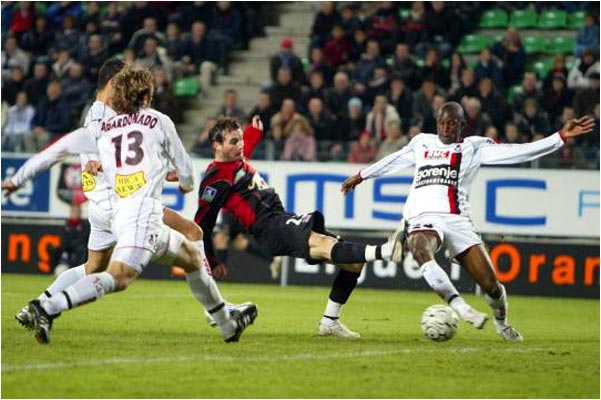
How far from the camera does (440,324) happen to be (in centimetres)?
1066

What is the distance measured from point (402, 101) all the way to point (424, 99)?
13.4 inches

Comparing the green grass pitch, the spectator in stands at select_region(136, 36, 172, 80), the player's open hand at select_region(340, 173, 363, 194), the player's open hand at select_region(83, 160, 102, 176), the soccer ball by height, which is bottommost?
the green grass pitch

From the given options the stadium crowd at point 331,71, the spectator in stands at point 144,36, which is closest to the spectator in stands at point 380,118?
the stadium crowd at point 331,71

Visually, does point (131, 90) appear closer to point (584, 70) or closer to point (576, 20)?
point (584, 70)

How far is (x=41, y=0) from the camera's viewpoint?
86.9ft

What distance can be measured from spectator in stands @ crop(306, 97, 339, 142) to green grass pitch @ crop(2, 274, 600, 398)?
6.96 m

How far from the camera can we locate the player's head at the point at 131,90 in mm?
9523

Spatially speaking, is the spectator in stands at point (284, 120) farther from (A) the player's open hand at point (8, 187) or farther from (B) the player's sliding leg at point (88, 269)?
(A) the player's open hand at point (8, 187)

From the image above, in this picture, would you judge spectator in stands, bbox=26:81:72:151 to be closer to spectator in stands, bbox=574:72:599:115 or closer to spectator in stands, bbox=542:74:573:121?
spectator in stands, bbox=542:74:573:121

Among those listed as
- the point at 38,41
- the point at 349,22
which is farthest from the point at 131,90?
the point at 38,41

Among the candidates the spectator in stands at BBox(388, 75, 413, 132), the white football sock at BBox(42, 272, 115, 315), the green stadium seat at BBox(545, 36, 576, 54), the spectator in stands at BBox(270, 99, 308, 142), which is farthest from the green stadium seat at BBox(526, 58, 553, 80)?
the white football sock at BBox(42, 272, 115, 315)

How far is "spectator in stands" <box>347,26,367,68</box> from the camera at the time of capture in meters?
22.6

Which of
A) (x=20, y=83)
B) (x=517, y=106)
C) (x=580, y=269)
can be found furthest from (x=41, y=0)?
(x=580, y=269)

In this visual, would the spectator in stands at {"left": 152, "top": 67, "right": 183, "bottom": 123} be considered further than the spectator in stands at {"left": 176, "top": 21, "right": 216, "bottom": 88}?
No
